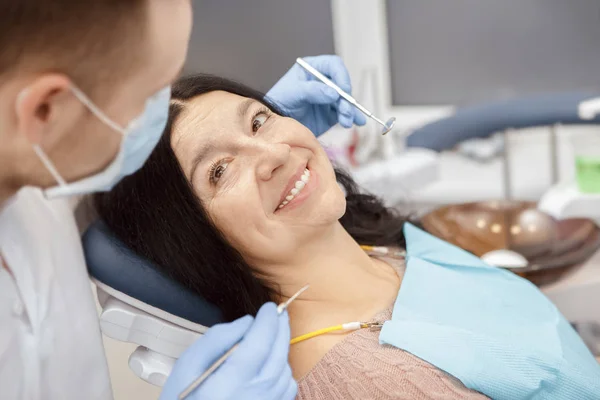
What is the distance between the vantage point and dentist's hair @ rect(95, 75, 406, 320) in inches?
49.3

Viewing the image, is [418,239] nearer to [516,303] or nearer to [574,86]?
[516,303]

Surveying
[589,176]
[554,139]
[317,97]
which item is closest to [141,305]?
[317,97]

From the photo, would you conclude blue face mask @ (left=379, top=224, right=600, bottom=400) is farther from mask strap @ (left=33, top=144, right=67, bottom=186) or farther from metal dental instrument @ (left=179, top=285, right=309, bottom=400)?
mask strap @ (left=33, top=144, right=67, bottom=186)

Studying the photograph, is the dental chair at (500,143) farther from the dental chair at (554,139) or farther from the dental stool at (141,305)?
the dental stool at (141,305)

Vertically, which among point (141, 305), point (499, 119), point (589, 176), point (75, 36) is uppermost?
point (75, 36)

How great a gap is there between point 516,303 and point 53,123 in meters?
1.03

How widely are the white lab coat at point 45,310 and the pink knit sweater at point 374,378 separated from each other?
38 cm

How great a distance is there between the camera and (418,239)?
1.57 meters

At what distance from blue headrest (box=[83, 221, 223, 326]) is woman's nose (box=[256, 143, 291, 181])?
0.26m

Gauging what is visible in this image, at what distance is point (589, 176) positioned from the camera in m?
2.06

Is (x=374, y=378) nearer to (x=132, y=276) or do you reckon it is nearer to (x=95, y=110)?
(x=132, y=276)

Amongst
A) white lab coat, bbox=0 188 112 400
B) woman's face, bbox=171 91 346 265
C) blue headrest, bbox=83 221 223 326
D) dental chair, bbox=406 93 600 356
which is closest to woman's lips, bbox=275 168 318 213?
woman's face, bbox=171 91 346 265

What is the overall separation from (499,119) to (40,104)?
1.81 m

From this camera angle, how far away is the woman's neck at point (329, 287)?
4.30 ft
